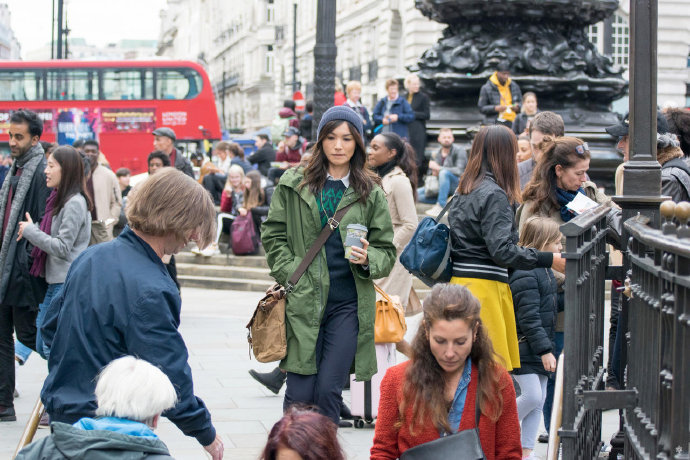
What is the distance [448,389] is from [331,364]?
1.63m

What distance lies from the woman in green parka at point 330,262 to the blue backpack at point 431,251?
0.47 feet

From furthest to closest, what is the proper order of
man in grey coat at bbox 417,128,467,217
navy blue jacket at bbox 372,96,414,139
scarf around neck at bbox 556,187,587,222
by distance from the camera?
navy blue jacket at bbox 372,96,414,139 → man in grey coat at bbox 417,128,467,217 → scarf around neck at bbox 556,187,587,222

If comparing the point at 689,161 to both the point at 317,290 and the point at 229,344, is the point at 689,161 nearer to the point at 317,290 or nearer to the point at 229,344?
the point at 317,290

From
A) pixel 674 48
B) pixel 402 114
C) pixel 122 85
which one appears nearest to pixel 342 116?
pixel 402 114

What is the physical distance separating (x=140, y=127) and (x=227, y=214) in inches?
731

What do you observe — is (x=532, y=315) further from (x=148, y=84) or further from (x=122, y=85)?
(x=122, y=85)

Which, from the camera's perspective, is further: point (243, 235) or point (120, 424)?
point (243, 235)

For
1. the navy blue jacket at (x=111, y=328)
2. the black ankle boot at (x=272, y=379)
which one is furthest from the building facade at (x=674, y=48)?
the navy blue jacket at (x=111, y=328)

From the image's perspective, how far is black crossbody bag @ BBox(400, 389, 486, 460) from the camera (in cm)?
376

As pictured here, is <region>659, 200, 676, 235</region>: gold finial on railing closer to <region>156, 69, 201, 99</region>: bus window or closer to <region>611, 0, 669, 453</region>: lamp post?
<region>611, 0, 669, 453</region>: lamp post

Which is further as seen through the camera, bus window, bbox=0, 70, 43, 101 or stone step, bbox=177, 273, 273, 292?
bus window, bbox=0, 70, 43, 101

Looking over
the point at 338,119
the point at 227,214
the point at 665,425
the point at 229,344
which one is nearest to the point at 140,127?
A: the point at 227,214

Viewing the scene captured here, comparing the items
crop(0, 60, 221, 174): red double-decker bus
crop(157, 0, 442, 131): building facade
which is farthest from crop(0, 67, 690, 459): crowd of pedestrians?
crop(157, 0, 442, 131): building facade

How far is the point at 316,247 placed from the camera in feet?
18.2
